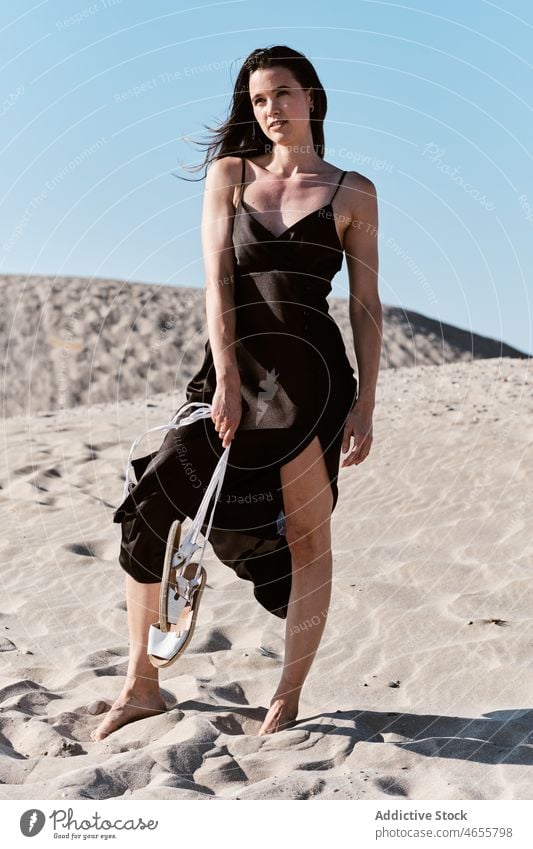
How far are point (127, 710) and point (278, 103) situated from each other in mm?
2067

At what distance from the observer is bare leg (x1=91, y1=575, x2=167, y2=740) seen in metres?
3.26

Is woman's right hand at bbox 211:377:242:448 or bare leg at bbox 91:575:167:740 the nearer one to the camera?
woman's right hand at bbox 211:377:242:448

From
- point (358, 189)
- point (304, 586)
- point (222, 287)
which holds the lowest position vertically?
point (304, 586)

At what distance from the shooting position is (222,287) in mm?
3098

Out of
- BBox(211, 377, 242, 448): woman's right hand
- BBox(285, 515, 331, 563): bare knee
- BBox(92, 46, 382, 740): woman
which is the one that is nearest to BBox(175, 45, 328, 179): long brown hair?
BBox(92, 46, 382, 740): woman

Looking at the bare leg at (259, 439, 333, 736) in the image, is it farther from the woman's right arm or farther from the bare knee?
the woman's right arm

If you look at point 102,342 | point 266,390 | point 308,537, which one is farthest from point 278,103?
point 102,342

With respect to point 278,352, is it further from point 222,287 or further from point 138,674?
point 138,674

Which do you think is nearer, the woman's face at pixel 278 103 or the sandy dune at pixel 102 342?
the woman's face at pixel 278 103

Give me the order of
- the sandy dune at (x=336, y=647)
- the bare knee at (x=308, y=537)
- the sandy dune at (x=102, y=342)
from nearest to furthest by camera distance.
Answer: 1. the sandy dune at (x=336, y=647)
2. the bare knee at (x=308, y=537)
3. the sandy dune at (x=102, y=342)

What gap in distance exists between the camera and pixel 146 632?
129 inches

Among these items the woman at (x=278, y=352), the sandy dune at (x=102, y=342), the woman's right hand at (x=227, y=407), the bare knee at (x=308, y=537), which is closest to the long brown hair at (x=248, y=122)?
the woman at (x=278, y=352)

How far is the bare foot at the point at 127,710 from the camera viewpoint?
332 cm

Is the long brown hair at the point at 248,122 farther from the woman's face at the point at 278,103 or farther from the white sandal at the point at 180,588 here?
the white sandal at the point at 180,588
